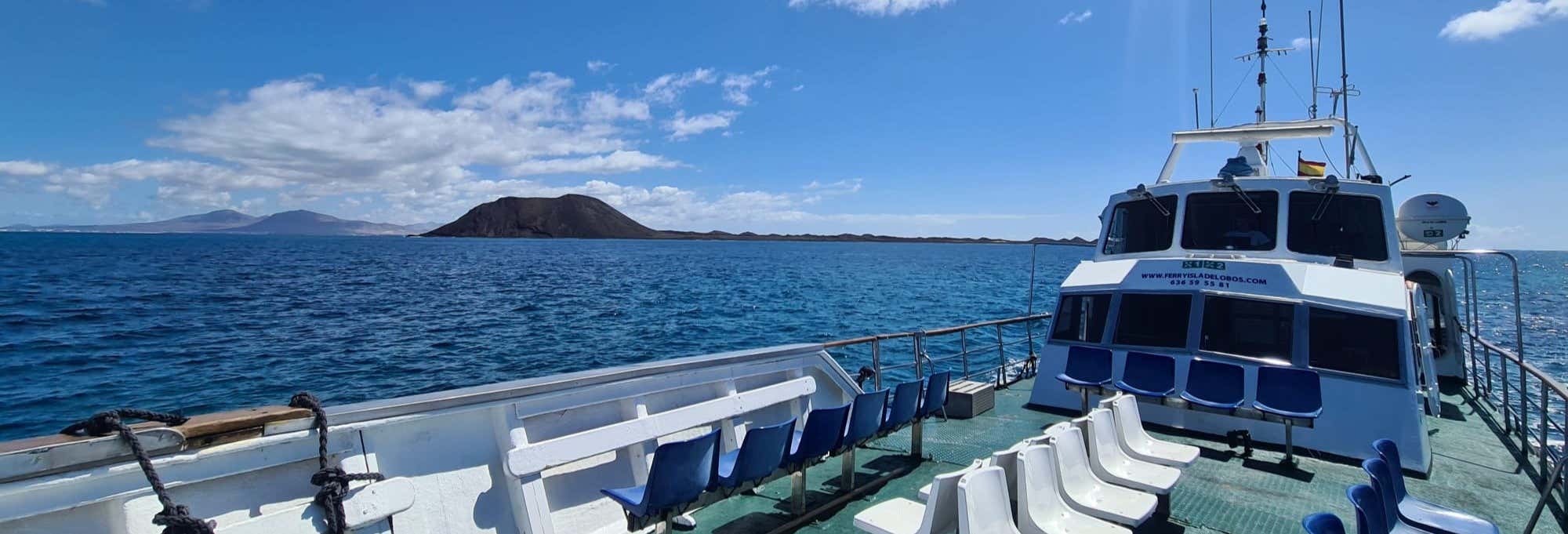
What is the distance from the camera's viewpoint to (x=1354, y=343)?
7.33 m

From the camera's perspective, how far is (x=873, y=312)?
3428cm

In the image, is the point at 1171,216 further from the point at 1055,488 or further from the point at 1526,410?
the point at 1055,488

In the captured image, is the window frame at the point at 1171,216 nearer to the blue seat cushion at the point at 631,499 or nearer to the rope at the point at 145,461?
the blue seat cushion at the point at 631,499

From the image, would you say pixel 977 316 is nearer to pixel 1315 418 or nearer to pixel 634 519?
pixel 1315 418

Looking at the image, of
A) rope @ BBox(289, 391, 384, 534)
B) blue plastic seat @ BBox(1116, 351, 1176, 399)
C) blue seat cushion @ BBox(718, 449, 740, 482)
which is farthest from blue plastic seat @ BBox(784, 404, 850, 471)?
blue plastic seat @ BBox(1116, 351, 1176, 399)

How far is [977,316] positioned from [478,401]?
29.3m

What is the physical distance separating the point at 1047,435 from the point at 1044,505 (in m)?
0.58

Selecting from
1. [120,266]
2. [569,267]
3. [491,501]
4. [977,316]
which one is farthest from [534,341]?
[120,266]

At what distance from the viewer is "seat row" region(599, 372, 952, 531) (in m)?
4.18

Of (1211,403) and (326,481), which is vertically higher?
(326,481)

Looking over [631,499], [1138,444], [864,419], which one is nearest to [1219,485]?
[1138,444]

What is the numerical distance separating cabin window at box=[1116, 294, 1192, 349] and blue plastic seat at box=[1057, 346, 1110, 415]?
512 millimetres

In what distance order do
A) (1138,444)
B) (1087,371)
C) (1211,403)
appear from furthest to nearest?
(1087,371), (1211,403), (1138,444)

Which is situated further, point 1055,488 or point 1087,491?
point 1087,491
